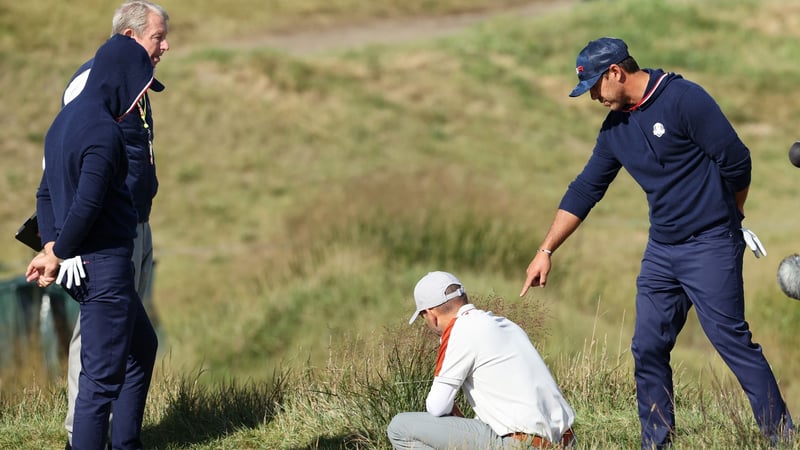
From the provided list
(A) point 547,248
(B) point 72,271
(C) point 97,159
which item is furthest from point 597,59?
(B) point 72,271

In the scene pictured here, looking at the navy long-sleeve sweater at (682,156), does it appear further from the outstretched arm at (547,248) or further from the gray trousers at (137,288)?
the gray trousers at (137,288)

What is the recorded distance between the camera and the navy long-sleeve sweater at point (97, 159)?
14.8 feet

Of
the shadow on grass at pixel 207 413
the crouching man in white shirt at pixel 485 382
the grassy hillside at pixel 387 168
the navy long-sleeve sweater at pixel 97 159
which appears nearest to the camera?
the navy long-sleeve sweater at pixel 97 159

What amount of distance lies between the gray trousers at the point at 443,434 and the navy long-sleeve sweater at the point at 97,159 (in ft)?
4.26

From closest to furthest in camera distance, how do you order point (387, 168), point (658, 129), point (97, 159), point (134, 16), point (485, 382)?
point (97, 159) → point (485, 382) → point (658, 129) → point (134, 16) → point (387, 168)

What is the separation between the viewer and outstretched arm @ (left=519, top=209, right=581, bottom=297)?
5.45 meters

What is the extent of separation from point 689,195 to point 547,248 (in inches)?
26.9

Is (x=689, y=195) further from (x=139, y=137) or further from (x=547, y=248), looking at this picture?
(x=139, y=137)

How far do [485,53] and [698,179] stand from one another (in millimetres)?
25410

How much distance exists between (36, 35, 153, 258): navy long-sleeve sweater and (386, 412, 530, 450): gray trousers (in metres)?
1.30

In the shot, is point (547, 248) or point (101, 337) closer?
point (101, 337)

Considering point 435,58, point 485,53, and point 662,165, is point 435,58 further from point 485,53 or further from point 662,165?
point 662,165

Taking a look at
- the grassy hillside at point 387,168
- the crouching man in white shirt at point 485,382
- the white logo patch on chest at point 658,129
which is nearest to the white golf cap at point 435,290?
the crouching man in white shirt at point 485,382

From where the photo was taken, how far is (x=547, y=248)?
5.50 m
